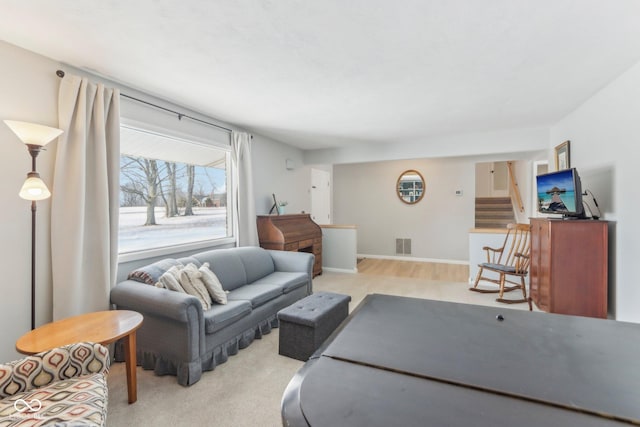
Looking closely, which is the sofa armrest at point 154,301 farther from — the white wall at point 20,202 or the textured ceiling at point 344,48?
the textured ceiling at point 344,48

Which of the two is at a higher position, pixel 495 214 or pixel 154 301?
pixel 495 214

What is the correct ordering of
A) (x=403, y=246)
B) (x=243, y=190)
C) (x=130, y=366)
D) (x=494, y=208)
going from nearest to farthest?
(x=130, y=366), (x=243, y=190), (x=403, y=246), (x=494, y=208)

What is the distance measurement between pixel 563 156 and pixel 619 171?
129 centimetres

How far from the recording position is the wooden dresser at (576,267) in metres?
2.77

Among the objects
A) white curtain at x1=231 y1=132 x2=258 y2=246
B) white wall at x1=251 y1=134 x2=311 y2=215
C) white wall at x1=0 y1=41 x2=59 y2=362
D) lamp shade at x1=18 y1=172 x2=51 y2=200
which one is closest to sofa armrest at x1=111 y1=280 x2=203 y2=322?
white wall at x1=0 y1=41 x2=59 y2=362

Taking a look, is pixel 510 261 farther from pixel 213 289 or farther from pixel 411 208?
pixel 213 289

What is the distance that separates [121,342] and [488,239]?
15.7 feet

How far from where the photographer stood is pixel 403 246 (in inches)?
271

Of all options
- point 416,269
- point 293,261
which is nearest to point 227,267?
point 293,261

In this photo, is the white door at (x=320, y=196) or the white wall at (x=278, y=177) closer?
the white wall at (x=278, y=177)

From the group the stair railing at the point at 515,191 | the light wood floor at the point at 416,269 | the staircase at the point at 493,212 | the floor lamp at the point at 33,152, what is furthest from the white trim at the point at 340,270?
the floor lamp at the point at 33,152

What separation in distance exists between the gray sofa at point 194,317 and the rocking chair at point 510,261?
282 centimetres

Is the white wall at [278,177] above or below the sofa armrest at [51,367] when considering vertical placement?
above

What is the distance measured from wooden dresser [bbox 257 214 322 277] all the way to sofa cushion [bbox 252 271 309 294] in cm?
70
